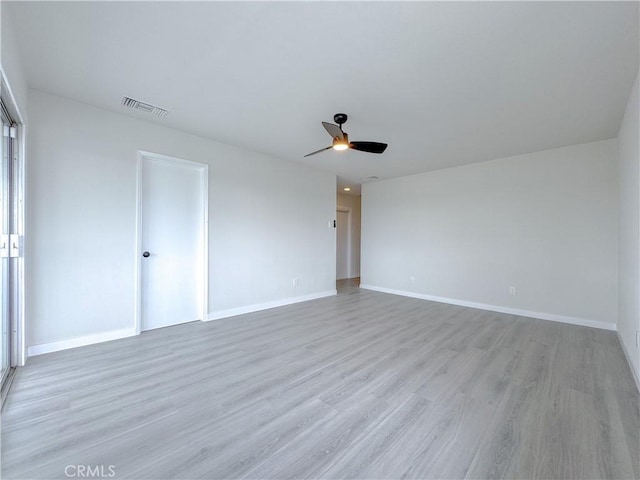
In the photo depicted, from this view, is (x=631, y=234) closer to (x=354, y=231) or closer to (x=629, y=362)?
(x=629, y=362)

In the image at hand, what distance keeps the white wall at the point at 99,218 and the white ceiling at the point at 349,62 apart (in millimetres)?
272

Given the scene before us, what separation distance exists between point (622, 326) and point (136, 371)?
5.24 meters

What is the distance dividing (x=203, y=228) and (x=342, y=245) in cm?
486

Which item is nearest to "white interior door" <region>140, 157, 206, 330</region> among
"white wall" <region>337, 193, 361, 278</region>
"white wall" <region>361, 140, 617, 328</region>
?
"white wall" <region>361, 140, 617, 328</region>

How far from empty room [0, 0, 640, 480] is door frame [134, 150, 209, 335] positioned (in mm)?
34

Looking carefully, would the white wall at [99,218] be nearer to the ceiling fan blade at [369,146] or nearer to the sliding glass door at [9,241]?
the sliding glass door at [9,241]

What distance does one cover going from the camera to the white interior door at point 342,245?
7969 millimetres

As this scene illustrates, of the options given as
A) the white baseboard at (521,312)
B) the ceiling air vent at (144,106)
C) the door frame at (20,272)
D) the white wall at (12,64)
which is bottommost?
the white baseboard at (521,312)

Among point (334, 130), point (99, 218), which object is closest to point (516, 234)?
point (334, 130)

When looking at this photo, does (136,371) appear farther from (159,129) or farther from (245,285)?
(159,129)

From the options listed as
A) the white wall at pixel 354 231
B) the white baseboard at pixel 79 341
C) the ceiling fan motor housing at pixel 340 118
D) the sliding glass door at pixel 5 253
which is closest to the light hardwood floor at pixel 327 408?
the white baseboard at pixel 79 341

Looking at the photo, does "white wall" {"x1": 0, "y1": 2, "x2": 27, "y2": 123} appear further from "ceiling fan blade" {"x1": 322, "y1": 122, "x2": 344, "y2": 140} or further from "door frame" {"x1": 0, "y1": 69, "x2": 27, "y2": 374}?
"ceiling fan blade" {"x1": 322, "y1": 122, "x2": 344, "y2": 140}

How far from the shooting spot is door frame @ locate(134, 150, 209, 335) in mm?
3232

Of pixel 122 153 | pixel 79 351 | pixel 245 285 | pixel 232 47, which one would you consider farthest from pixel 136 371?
pixel 232 47
